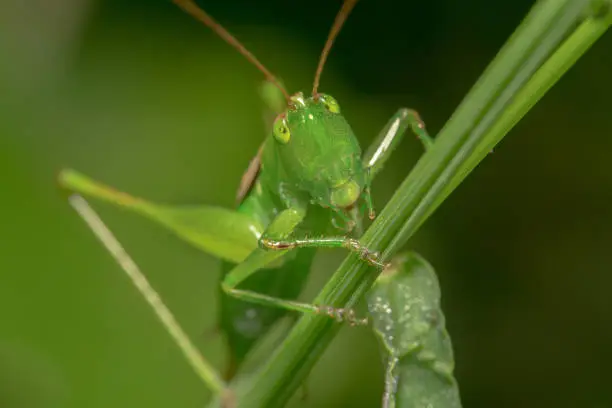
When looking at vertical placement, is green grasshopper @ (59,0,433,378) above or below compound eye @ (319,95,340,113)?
below

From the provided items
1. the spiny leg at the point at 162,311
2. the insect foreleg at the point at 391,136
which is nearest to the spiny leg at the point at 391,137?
the insect foreleg at the point at 391,136

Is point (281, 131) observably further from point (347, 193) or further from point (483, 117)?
point (483, 117)

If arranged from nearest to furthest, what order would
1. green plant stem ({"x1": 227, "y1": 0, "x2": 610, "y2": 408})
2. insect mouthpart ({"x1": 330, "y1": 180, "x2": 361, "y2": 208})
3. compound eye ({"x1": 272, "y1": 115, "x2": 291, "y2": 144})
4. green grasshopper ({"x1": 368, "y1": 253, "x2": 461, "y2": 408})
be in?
1. green plant stem ({"x1": 227, "y1": 0, "x2": 610, "y2": 408})
2. green grasshopper ({"x1": 368, "y1": 253, "x2": 461, "y2": 408})
3. insect mouthpart ({"x1": 330, "y1": 180, "x2": 361, "y2": 208})
4. compound eye ({"x1": 272, "y1": 115, "x2": 291, "y2": 144})

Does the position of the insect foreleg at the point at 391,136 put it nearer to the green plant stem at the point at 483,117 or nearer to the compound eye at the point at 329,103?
the compound eye at the point at 329,103

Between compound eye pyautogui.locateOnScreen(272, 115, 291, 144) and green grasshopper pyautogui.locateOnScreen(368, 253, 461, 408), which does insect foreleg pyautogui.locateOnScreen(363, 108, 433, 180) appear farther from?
green grasshopper pyautogui.locateOnScreen(368, 253, 461, 408)

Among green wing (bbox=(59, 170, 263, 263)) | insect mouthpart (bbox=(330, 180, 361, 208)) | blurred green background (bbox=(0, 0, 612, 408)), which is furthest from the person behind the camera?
blurred green background (bbox=(0, 0, 612, 408))

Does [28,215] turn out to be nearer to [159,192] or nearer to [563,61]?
[159,192]

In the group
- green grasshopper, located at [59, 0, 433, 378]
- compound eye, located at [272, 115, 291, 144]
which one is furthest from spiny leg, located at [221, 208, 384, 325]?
compound eye, located at [272, 115, 291, 144]
